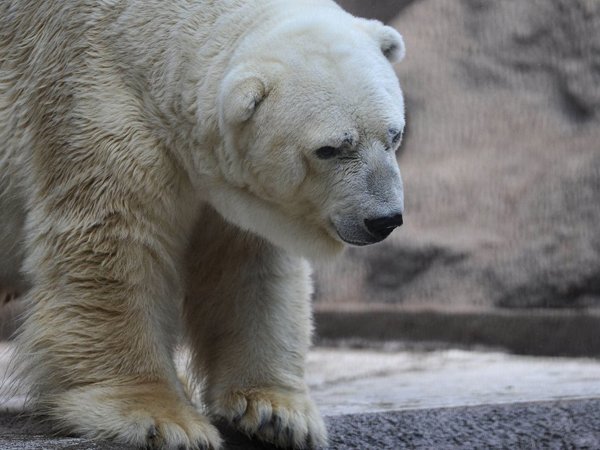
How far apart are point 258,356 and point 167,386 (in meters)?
0.36

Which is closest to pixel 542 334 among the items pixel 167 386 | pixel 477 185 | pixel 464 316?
pixel 464 316

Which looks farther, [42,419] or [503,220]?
[503,220]

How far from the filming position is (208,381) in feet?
10.8

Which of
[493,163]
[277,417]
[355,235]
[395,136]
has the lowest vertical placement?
[493,163]

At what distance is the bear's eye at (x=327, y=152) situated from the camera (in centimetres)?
268

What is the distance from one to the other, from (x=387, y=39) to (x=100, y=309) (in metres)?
0.97

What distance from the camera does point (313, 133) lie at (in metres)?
2.67

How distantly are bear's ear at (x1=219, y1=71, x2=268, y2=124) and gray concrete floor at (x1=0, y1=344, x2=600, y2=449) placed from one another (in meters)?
0.80

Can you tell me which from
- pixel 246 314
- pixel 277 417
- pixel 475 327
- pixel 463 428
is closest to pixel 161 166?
pixel 246 314

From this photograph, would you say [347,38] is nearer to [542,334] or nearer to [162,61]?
[162,61]

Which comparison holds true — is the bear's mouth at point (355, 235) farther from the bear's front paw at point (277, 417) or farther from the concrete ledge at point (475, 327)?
the concrete ledge at point (475, 327)

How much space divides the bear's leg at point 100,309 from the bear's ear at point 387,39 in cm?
65

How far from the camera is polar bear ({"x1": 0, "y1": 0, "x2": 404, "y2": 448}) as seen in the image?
2.71 meters

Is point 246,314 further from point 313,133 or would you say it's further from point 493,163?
point 493,163
